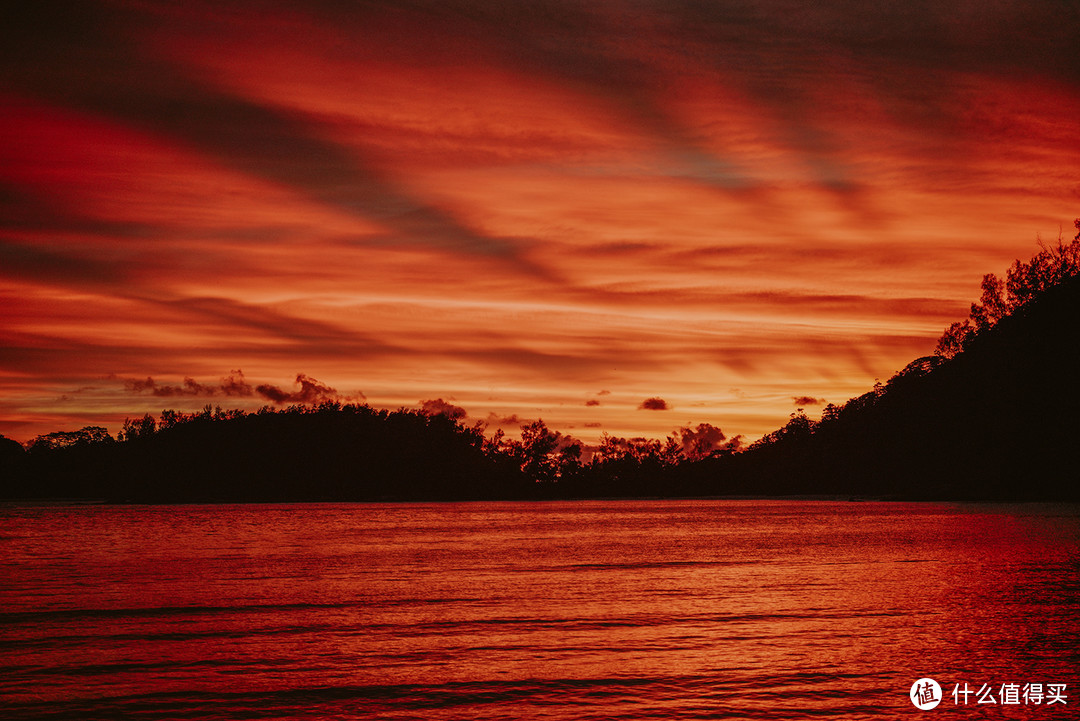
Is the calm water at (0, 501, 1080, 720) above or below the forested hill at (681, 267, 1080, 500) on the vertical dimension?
below

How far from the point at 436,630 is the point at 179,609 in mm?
9973

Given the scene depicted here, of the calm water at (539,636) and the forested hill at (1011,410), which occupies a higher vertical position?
the forested hill at (1011,410)

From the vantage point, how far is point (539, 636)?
23344 millimetres

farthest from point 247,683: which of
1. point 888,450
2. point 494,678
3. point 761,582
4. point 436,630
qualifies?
point 888,450

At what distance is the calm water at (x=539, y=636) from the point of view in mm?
16766

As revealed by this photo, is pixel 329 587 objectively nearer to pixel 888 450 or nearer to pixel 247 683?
pixel 247 683

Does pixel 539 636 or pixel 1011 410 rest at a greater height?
pixel 1011 410

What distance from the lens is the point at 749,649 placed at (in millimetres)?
21016

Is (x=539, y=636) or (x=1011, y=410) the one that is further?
(x=1011, y=410)

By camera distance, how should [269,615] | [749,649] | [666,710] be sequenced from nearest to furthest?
1. [666,710]
2. [749,649]
3. [269,615]

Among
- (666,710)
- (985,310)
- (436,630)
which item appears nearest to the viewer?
(666,710)

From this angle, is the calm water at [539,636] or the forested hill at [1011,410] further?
the forested hill at [1011,410]

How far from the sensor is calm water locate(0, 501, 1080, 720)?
16766 millimetres

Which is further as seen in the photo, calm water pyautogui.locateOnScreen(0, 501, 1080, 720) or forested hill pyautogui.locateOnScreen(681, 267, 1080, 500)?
forested hill pyautogui.locateOnScreen(681, 267, 1080, 500)
